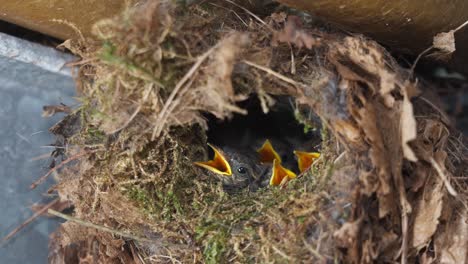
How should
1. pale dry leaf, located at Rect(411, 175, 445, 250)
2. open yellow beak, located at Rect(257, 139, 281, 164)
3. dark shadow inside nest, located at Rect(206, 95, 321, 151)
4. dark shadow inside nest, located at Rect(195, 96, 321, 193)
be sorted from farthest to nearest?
1. dark shadow inside nest, located at Rect(206, 95, 321, 151)
2. open yellow beak, located at Rect(257, 139, 281, 164)
3. dark shadow inside nest, located at Rect(195, 96, 321, 193)
4. pale dry leaf, located at Rect(411, 175, 445, 250)

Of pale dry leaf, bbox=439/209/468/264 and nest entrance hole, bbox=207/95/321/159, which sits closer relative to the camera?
pale dry leaf, bbox=439/209/468/264

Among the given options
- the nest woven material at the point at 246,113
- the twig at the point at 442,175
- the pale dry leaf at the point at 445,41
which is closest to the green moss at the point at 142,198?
the nest woven material at the point at 246,113

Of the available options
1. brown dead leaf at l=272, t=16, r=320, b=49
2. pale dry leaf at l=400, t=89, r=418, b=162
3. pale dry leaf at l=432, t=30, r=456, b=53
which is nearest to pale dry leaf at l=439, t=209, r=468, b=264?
pale dry leaf at l=400, t=89, r=418, b=162

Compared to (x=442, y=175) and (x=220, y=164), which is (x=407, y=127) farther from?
(x=220, y=164)

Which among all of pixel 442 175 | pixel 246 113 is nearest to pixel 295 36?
pixel 246 113

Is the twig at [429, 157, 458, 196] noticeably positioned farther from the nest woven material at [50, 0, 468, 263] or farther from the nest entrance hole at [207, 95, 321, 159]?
the nest entrance hole at [207, 95, 321, 159]

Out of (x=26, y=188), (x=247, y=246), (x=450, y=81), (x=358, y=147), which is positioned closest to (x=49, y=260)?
(x=26, y=188)

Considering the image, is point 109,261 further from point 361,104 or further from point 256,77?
point 361,104
